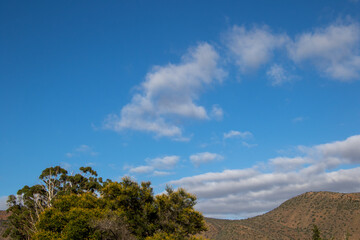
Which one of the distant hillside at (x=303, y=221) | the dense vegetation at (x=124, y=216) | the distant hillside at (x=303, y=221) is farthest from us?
the distant hillside at (x=303, y=221)

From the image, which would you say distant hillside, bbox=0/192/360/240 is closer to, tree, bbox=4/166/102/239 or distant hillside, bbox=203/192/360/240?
distant hillside, bbox=203/192/360/240

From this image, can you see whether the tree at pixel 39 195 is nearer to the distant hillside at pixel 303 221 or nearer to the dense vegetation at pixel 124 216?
the dense vegetation at pixel 124 216

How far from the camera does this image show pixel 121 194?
1512 inches

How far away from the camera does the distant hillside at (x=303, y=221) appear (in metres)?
124

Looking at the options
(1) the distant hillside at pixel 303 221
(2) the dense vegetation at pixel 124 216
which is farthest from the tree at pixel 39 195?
(1) the distant hillside at pixel 303 221

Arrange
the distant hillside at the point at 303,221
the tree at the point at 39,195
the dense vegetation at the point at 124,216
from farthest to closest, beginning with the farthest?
the distant hillside at the point at 303,221, the tree at the point at 39,195, the dense vegetation at the point at 124,216

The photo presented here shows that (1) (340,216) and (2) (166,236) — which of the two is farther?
(1) (340,216)

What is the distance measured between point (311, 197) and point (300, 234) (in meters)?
34.6

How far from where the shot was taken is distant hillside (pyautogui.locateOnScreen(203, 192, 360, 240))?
123500mm

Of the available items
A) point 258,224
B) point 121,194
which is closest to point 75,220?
point 121,194

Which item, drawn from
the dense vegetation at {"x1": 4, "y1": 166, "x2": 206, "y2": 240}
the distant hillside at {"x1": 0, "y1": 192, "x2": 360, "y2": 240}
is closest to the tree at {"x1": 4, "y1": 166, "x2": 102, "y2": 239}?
the dense vegetation at {"x1": 4, "y1": 166, "x2": 206, "y2": 240}

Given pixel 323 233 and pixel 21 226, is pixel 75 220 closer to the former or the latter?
pixel 21 226

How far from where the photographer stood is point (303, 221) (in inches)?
5527

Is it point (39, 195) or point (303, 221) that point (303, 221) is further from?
point (39, 195)
